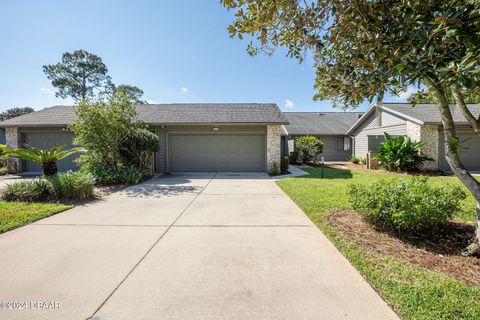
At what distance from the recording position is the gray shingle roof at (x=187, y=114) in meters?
11.9

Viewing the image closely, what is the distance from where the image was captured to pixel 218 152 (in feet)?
41.0

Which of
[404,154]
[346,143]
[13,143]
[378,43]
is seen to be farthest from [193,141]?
[346,143]

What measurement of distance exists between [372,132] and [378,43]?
15.0 meters

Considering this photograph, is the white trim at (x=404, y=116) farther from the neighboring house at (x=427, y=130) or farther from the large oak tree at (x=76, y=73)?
the large oak tree at (x=76, y=73)

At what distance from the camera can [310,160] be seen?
16.3 metres

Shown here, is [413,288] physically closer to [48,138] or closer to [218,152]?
[218,152]

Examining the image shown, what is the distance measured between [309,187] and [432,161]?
8.83 meters

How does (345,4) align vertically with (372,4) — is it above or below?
above

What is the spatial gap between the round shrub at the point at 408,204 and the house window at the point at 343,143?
52.8 ft

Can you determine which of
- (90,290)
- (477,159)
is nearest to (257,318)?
(90,290)

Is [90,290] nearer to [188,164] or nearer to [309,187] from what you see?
[309,187]

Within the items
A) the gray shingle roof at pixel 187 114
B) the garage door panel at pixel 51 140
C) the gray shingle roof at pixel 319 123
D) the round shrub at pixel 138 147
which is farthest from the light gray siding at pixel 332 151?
the garage door panel at pixel 51 140

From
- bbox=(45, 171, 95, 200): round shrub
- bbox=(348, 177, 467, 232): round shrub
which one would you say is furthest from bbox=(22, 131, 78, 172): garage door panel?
bbox=(348, 177, 467, 232): round shrub

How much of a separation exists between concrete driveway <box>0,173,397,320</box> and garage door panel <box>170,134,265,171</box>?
25.0 feet
